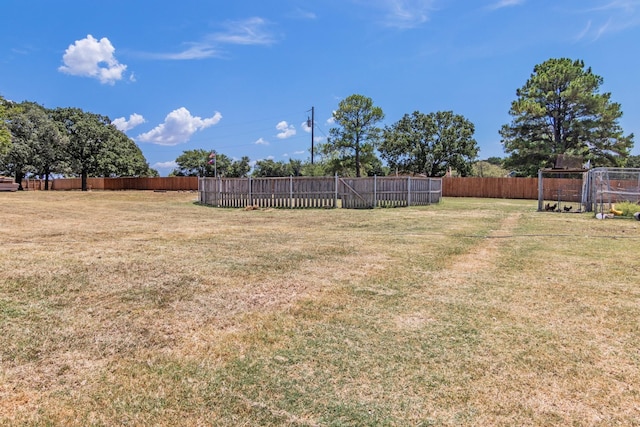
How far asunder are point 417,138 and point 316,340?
146ft

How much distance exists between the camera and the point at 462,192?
32.3 metres

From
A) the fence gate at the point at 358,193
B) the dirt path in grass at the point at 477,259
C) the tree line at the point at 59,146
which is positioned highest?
the tree line at the point at 59,146

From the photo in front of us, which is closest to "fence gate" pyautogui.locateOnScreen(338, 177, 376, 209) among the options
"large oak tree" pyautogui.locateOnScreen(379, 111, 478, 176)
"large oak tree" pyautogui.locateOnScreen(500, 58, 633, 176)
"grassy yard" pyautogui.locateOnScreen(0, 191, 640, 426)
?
"grassy yard" pyautogui.locateOnScreen(0, 191, 640, 426)

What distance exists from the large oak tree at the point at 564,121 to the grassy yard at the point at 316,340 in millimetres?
28438

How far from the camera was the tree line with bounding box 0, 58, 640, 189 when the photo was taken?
29.2m

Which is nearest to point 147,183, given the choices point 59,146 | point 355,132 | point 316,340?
point 59,146

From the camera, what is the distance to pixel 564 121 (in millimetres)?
29828

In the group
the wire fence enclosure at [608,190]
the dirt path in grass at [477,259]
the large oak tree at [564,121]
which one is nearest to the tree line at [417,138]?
the large oak tree at [564,121]

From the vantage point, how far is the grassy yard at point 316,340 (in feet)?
6.69

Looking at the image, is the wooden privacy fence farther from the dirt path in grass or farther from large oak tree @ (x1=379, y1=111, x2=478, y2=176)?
the dirt path in grass

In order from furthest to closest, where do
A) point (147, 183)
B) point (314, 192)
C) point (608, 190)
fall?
point (147, 183), point (314, 192), point (608, 190)

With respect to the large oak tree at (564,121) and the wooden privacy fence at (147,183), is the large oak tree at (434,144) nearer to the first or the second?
the large oak tree at (564,121)

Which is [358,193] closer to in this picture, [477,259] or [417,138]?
[477,259]

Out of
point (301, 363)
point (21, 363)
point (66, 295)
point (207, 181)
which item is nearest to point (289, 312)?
point (301, 363)
